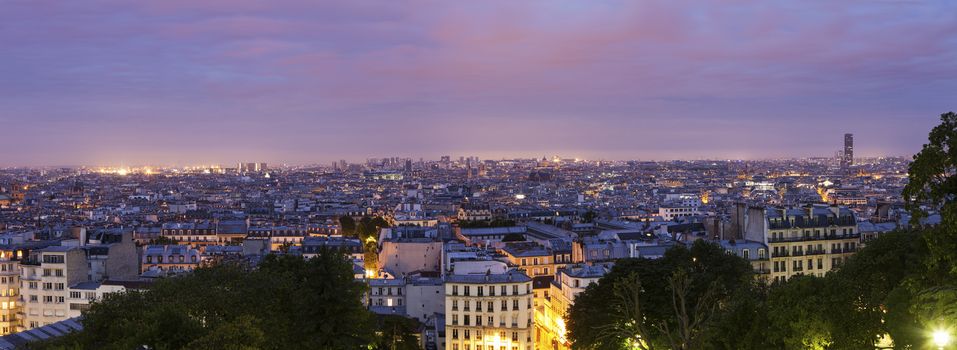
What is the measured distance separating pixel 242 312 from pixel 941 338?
2156cm

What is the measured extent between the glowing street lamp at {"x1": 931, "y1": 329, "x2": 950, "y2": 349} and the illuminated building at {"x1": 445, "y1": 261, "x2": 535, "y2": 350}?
31.4 metres

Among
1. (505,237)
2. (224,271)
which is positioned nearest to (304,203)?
(505,237)

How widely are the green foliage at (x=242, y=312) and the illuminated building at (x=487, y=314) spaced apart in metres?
12.1

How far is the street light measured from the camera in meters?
19.4

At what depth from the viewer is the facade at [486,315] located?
49.6 meters

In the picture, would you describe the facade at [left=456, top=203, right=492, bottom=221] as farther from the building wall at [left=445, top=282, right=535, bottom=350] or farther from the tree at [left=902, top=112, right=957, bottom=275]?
the tree at [left=902, top=112, right=957, bottom=275]

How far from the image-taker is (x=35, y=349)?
2667 cm

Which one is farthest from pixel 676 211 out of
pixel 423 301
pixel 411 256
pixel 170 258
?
pixel 423 301

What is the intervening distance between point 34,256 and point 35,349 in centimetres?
3704

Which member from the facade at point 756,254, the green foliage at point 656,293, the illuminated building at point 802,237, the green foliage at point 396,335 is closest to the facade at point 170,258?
the green foliage at point 396,335

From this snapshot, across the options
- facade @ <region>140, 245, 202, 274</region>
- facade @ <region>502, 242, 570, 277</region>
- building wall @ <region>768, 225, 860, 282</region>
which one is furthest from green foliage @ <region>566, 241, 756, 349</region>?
facade @ <region>140, 245, 202, 274</region>

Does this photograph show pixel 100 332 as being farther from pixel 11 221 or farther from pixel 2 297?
pixel 11 221

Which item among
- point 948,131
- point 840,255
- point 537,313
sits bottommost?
point 537,313

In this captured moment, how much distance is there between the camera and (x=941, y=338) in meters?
19.6
